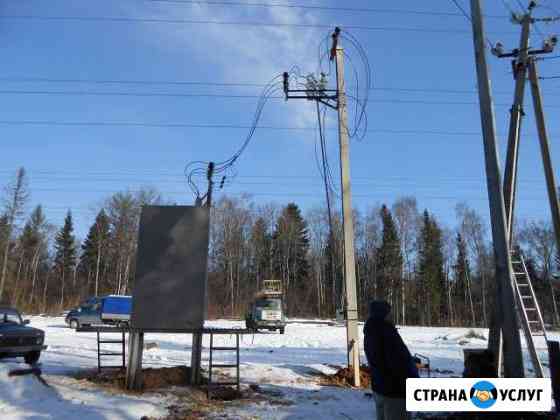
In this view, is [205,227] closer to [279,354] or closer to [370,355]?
[370,355]

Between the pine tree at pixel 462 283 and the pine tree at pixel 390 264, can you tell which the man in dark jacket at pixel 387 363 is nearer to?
the pine tree at pixel 390 264

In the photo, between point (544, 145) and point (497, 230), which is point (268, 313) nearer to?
point (544, 145)

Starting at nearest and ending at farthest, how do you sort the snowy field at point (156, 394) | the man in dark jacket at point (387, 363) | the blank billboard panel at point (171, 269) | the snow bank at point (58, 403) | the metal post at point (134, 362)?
1. the man in dark jacket at point (387, 363)
2. the snow bank at point (58, 403)
3. the snowy field at point (156, 394)
4. the metal post at point (134, 362)
5. the blank billboard panel at point (171, 269)

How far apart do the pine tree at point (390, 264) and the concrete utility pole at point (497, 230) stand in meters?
52.2

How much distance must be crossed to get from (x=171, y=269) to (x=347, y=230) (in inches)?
199

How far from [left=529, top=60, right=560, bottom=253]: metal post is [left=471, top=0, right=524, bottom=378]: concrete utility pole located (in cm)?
374

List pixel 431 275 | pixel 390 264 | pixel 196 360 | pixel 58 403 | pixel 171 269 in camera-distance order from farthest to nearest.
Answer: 1. pixel 431 275
2. pixel 390 264
3. pixel 196 360
4. pixel 171 269
5. pixel 58 403

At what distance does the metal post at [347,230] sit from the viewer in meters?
12.5

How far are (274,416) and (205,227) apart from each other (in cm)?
495

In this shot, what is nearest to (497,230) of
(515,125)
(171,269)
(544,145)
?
(515,125)

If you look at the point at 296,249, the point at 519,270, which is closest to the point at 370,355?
the point at 519,270

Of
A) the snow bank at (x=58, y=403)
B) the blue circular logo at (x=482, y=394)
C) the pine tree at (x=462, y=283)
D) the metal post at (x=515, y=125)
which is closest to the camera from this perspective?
the blue circular logo at (x=482, y=394)

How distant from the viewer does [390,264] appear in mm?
59438
